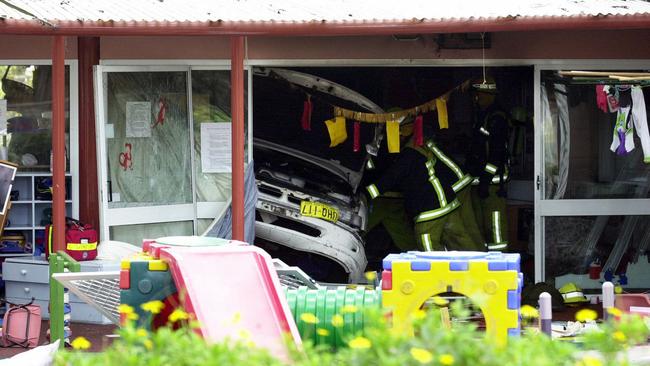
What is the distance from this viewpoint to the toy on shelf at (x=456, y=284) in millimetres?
6805

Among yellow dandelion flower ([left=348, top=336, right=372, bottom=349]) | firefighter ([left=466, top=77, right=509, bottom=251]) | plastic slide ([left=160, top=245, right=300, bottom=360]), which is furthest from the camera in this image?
firefighter ([left=466, top=77, right=509, bottom=251])

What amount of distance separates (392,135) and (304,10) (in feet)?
7.82

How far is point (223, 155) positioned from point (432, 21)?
2.85 metres

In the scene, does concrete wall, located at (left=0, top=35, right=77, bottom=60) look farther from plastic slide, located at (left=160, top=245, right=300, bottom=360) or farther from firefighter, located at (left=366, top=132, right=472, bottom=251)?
plastic slide, located at (left=160, top=245, right=300, bottom=360)

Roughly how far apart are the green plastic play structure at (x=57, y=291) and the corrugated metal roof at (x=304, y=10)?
2.08 metres

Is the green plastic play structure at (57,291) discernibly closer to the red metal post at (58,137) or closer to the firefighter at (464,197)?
the red metal post at (58,137)

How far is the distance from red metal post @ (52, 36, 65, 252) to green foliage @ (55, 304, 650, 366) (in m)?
5.67

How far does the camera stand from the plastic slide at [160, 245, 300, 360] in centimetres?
613

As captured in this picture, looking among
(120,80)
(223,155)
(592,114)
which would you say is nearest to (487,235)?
(592,114)

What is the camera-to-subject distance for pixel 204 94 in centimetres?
1127

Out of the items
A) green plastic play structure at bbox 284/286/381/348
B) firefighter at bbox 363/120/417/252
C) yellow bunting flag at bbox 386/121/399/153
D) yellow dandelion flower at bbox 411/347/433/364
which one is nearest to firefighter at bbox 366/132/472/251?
yellow bunting flag at bbox 386/121/399/153

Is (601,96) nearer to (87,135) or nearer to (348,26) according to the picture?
(348,26)

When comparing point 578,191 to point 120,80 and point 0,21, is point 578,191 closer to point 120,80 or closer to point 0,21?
point 120,80

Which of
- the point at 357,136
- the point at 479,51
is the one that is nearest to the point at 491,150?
the point at 479,51
